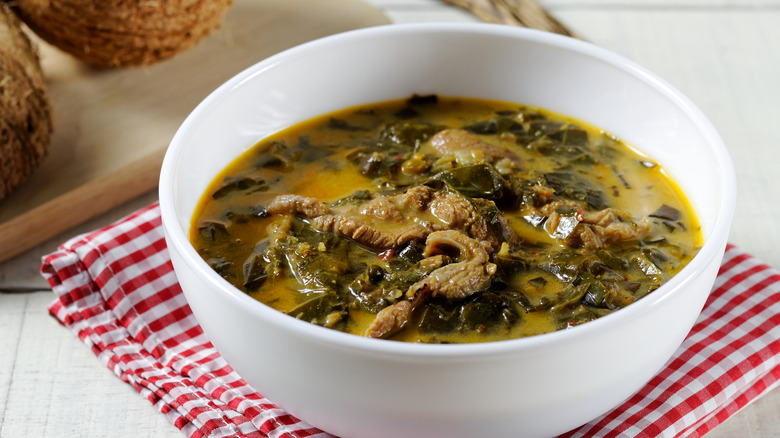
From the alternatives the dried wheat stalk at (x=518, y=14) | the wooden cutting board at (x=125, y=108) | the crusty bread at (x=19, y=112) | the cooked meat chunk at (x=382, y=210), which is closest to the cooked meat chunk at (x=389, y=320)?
the cooked meat chunk at (x=382, y=210)

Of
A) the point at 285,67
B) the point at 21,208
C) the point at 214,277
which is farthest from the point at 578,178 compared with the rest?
the point at 21,208

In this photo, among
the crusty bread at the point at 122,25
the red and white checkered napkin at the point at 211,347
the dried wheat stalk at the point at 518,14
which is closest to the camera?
the red and white checkered napkin at the point at 211,347

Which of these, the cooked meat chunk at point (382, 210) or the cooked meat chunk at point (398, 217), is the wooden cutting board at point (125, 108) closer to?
the cooked meat chunk at point (398, 217)

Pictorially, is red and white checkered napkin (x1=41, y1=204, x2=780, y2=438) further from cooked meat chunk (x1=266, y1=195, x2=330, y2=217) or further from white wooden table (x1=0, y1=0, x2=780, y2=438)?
Answer: cooked meat chunk (x1=266, y1=195, x2=330, y2=217)

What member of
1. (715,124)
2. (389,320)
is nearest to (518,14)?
(715,124)

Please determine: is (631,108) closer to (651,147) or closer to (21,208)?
(651,147)
